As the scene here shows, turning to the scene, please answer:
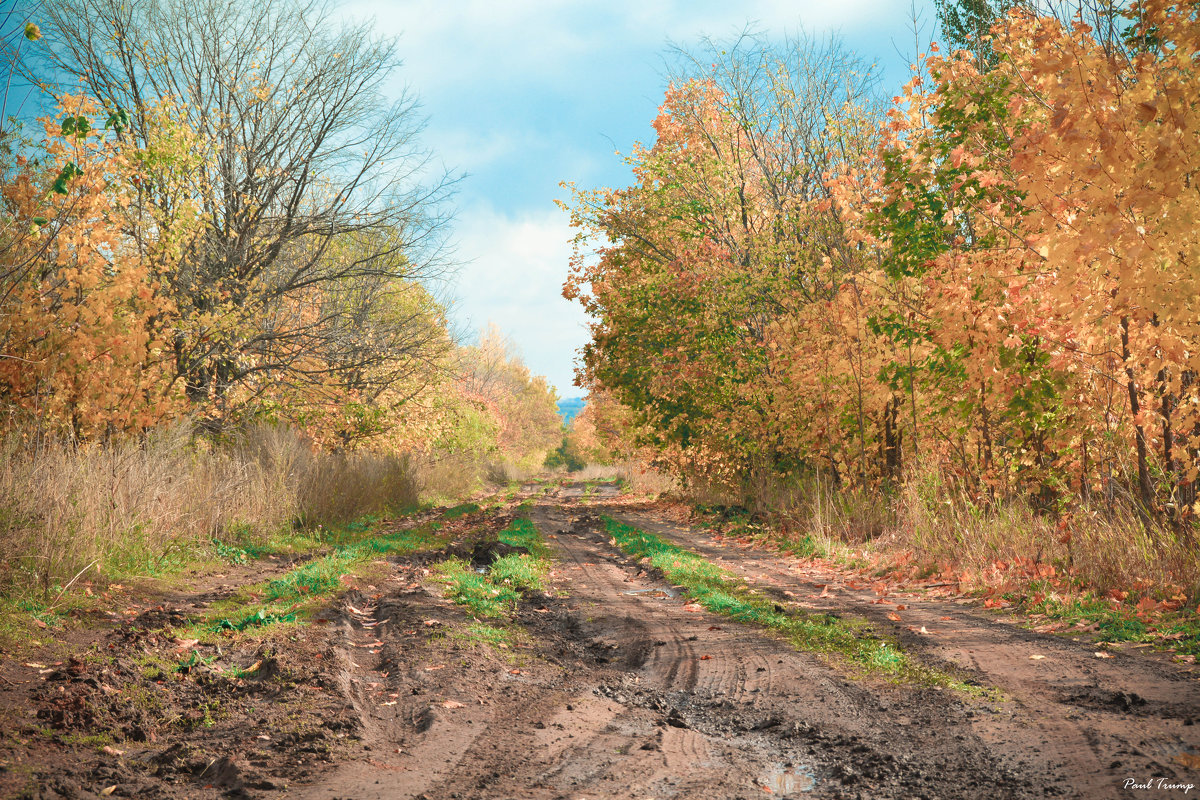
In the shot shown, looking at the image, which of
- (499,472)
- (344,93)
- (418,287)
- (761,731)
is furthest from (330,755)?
(499,472)

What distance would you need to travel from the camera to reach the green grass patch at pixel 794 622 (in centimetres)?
513

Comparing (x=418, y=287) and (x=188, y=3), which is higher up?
(x=188, y=3)

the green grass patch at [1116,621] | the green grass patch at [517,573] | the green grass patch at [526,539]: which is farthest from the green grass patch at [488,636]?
the green grass patch at [526,539]

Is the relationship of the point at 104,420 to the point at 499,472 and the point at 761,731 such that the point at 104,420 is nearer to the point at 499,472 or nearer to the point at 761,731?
the point at 761,731

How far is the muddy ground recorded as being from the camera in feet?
10.9

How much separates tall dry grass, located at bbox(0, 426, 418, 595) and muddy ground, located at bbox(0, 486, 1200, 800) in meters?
1.21

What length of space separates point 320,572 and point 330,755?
504 centimetres

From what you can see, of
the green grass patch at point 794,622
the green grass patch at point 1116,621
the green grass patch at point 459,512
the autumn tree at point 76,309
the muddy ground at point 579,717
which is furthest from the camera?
the green grass patch at point 459,512

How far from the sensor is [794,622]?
21.5 ft

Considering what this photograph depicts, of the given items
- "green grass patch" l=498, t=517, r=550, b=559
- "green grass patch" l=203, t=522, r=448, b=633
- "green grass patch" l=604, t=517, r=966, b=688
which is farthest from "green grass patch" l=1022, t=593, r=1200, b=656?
"green grass patch" l=498, t=517, r=550, b=559

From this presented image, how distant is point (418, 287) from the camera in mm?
20562

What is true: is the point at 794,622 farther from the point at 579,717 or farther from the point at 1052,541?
the point at 1052,541

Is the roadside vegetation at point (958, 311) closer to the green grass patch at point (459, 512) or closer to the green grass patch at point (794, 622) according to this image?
the green grass patch at point (794, 622)

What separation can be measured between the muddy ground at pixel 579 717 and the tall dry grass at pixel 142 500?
1.21 m
